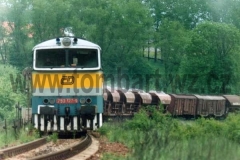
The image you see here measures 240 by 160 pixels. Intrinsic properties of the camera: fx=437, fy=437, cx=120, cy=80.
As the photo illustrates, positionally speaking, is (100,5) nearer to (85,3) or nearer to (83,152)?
(85,3)

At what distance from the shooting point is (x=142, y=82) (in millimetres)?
49500

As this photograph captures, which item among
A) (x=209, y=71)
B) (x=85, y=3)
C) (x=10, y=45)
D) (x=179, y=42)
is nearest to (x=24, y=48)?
(x=10, y=45)

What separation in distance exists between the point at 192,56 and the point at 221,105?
10969mm

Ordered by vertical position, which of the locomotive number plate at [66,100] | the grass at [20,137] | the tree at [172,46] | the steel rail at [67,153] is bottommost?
the grass at [20,137]

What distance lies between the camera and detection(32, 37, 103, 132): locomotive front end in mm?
13664

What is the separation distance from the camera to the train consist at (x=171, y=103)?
29.9 m

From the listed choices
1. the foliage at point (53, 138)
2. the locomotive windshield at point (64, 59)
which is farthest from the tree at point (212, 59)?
the foliage at point (53, 138)

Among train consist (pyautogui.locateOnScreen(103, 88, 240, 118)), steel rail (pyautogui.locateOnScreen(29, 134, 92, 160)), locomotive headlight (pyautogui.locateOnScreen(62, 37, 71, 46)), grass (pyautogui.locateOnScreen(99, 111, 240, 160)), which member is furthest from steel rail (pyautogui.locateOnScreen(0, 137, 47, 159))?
train consist (pyautogui.locateOnScreen(103, 88, 240, 118))

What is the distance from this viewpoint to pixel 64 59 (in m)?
14.0

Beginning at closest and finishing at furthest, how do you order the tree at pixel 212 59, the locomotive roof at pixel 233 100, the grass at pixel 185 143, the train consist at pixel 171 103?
1. the grass at pixel 185 143
2. the train consist at pixel 171 103
3. the locomotive roof at pixel 233 100
4. the tree at pixel 212 59

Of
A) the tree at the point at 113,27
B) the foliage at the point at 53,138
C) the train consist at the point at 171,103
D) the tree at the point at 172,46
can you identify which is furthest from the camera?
the tree at the point at 172,46

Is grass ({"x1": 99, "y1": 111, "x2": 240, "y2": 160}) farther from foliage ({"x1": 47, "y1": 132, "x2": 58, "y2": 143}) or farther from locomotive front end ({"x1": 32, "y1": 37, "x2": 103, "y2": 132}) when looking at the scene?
foliage ({"x1": 47, "y1": 132, "x2": 58, "y2": 143})

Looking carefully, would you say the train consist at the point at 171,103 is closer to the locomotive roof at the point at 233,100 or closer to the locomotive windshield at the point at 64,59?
the locomotive roof at the point at 233,100

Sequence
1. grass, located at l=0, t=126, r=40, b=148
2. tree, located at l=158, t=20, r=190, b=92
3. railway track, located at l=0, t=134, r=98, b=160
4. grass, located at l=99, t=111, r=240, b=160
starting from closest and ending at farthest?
1. grass, located at l=99, t=111, r=240, b=160
2. railway track, located at l=0, t=134, r=98, b=160
3. grass, located at l=0, t=126, r=40, b=148
4. tree, located at l=158, t=20, r=190, b=92
